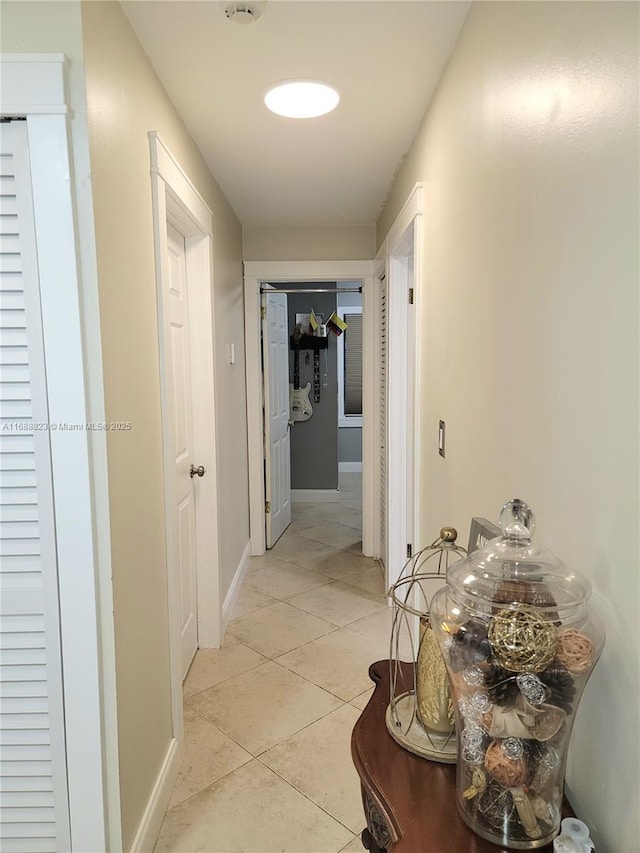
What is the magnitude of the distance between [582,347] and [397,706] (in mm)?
803

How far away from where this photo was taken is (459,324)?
1658mm

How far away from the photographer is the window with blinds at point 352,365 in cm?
699

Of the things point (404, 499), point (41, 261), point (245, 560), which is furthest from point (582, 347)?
point (245, 560)

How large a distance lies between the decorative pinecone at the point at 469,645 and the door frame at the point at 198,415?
1.27 meters

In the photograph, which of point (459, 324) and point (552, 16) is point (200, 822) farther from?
point (552, 16)

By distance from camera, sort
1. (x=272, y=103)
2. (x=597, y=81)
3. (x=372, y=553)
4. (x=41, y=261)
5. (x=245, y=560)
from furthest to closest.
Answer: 1. (x=372, y=553)
2. (x=245, y=560)
3. (x=272, y=103)
4. (x=41, y=261)
5. (x=597, y=81)

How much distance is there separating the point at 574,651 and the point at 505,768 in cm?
20

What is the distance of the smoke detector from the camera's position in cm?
139

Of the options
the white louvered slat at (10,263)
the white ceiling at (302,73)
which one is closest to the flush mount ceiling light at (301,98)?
the white ceiling at (302,73)

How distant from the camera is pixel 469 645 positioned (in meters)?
0.81

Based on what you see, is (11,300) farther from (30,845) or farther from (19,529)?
(30,845)

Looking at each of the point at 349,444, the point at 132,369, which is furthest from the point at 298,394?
the point at 132,369

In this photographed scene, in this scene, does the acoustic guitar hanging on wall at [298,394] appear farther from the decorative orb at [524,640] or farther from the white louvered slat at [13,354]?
the decorative orb at [524,640]

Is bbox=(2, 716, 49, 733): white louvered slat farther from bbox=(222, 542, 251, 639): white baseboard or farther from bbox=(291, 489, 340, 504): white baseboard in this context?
bbox=(291, 489, 340, 504): white baseboard
